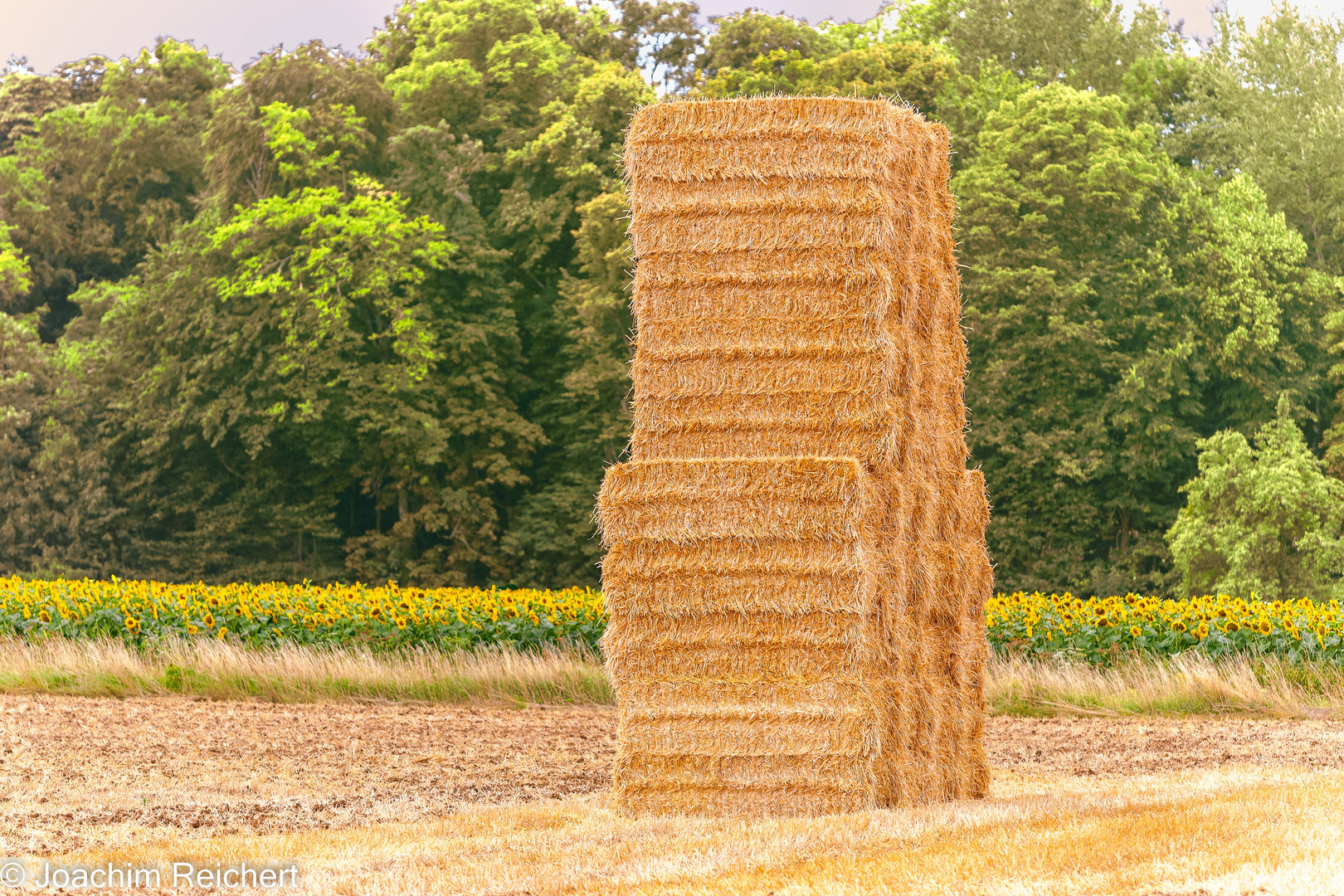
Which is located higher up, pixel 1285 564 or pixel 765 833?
pixel 765 833

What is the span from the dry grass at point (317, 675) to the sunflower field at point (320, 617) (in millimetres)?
295

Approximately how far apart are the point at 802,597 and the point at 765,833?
1058 millimetres

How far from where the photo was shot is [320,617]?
13180 millimetres

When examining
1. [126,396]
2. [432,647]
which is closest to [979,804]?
[432,647]

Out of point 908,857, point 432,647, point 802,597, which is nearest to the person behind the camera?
point 908,857

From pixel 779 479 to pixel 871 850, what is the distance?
5.71 feet

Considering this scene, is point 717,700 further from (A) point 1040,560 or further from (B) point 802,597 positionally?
(A) point 1040,560

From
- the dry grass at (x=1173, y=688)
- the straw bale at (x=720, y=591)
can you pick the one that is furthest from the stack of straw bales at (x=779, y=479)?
the dry grass at (x=1173, y=688)

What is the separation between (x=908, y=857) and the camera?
16.0ft

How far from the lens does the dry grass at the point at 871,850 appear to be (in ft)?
14.7

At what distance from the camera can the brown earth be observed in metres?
6.68

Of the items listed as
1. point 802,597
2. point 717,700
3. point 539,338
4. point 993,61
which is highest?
point 993,61

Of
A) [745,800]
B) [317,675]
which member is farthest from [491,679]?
[745,800]

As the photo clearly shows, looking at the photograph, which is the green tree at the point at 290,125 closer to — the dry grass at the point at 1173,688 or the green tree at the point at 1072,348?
the green tree at the point at 1072,348
